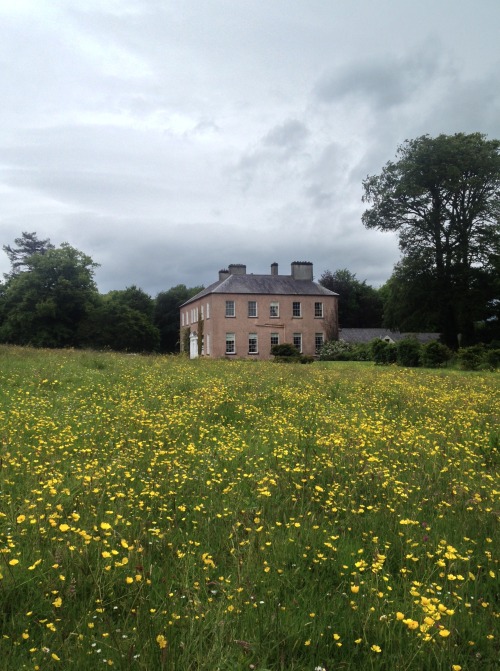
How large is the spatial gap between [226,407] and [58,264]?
171 feet

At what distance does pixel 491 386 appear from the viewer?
1582cm

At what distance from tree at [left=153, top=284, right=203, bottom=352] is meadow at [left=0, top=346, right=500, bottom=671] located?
239ft

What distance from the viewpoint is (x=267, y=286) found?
5644cm

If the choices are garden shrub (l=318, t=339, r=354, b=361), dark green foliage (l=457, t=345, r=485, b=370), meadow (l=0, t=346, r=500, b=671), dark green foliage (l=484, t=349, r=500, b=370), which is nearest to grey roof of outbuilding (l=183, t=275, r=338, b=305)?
garden shrub (l=318, t=339, r=354, b=361)

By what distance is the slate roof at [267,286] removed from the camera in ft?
181

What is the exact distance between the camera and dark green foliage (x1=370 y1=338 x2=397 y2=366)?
34094mm

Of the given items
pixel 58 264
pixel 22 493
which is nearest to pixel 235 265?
pixel 58 264

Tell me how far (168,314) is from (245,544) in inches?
3137

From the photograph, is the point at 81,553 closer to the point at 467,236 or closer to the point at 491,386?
the point at 491,386

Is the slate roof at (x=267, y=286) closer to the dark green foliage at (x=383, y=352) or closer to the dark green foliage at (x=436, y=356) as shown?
the dark green foliage at (x=383, y=352)

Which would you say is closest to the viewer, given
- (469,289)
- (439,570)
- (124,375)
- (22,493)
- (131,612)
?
(131,612)

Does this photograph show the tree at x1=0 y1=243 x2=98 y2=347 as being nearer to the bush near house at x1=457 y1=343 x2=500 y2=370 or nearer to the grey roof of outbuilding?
the grey roof of outbuilding

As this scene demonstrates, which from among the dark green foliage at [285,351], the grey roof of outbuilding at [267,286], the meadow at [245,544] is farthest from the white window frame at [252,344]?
the meadow at [245,544]

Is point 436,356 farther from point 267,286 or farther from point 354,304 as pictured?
point 354,304
